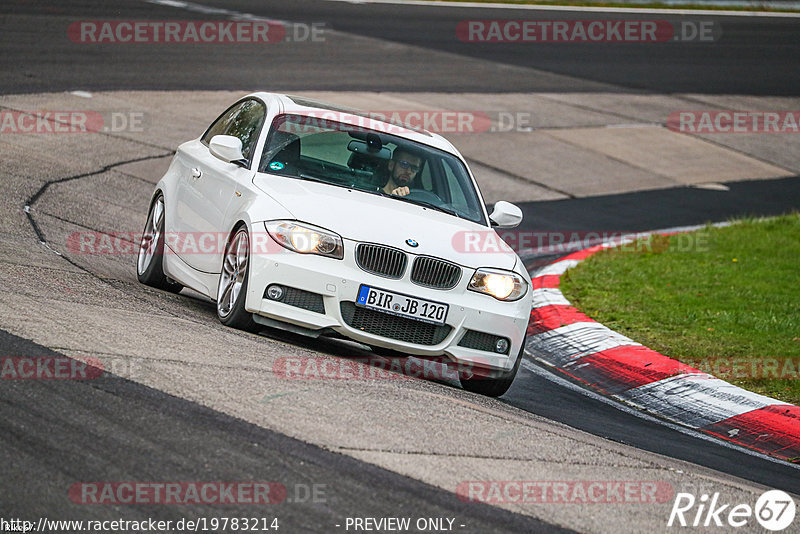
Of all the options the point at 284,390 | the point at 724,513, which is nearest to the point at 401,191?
the point at 284,390

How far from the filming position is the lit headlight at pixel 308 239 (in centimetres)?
719

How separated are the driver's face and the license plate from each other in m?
1.37

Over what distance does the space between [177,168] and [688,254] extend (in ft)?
21.9

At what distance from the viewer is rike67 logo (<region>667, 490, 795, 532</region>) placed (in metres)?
5.25

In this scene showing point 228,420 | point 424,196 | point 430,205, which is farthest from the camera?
point 424,196

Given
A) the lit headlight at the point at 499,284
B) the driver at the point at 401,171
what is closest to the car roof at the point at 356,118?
Result: the driver at the point at 401,171

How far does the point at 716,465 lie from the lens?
272 inches

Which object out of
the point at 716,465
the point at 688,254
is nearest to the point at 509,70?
the point at 688,254

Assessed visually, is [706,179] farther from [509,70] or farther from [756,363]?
[756,363]

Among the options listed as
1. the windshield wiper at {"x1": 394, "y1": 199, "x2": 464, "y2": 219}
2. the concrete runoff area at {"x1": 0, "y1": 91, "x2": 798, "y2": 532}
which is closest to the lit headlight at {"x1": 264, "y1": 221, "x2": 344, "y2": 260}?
the concrete runoff area at {"x1": 0, "y1": 91, "x2": 798, "y2": 532}

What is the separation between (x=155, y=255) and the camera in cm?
904

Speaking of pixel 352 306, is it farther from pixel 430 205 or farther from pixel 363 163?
pixel 363 163

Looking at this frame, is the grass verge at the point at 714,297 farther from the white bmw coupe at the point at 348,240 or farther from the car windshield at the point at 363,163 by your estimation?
the car windshield at the point at 363,163

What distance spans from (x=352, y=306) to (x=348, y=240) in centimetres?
41
